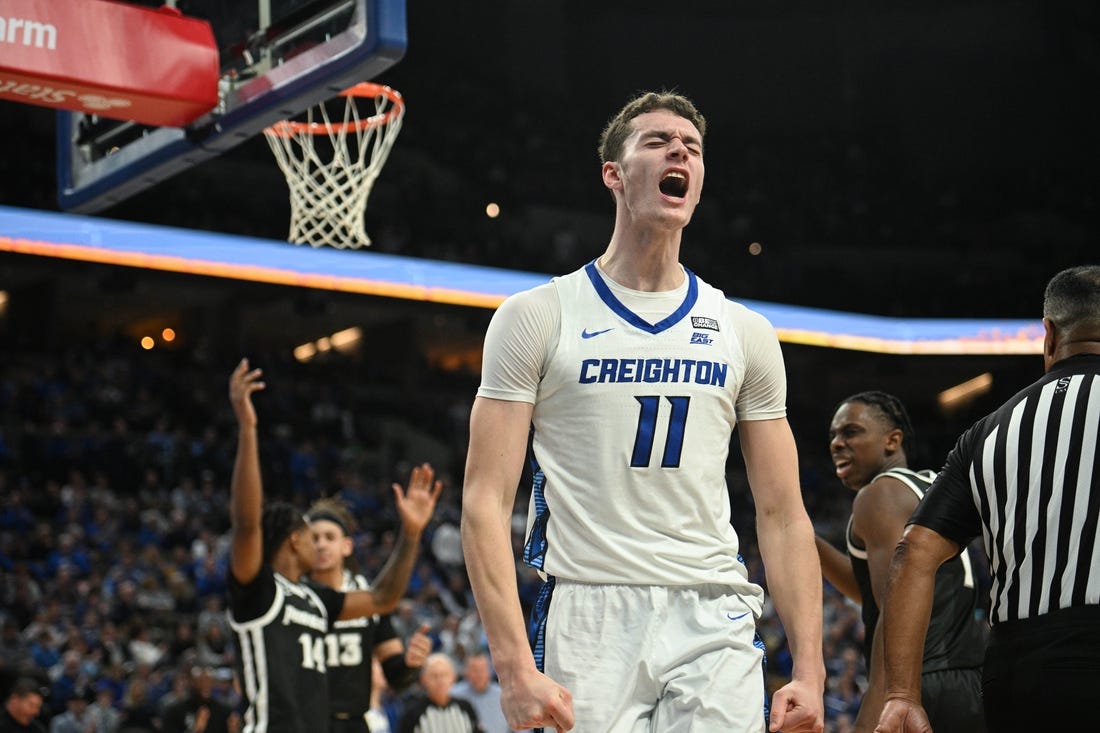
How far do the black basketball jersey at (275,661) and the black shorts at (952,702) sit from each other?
2418mm

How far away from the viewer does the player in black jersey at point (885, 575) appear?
4789 millimetres

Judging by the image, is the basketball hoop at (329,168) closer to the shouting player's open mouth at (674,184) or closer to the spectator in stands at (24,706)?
the spectator in stands at (24,706)

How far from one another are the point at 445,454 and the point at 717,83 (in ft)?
36.0

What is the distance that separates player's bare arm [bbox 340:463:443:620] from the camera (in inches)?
234

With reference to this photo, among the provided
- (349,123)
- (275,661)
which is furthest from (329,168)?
(275,661)

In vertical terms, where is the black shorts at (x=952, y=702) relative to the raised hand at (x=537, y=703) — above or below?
below

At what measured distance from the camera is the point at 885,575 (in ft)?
15.7

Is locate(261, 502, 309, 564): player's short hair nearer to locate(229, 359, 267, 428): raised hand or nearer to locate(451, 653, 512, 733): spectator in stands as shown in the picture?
locate(229, 359, 267, 428): raised hand

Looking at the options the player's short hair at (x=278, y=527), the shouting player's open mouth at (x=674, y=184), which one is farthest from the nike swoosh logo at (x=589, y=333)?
the player's short hair at (x=278, y=527)

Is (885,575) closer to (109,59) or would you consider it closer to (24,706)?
(109,59)

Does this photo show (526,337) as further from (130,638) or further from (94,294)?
(94,294)

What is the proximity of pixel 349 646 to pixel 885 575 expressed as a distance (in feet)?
8.05

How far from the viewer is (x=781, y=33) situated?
29.0 metres

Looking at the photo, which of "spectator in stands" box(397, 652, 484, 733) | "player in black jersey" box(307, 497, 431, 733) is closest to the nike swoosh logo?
"player in black jersey" box(307, 497, 431, 733)
